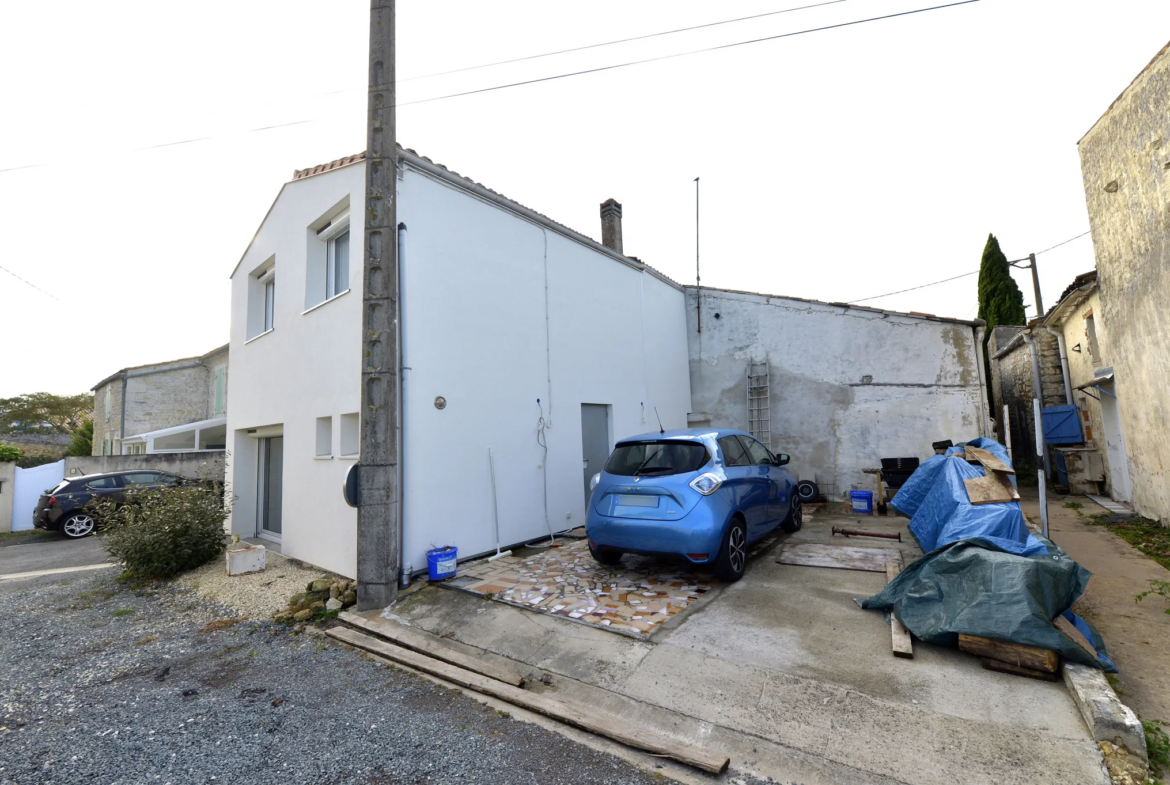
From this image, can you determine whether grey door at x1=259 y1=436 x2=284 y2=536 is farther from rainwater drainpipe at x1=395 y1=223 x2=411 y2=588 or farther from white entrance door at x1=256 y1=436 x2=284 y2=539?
rainwater drainpipe at x1=395 y1=223 x2=411 y2=588

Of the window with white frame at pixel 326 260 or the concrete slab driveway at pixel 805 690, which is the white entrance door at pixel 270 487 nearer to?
the window with white frame at pixel 326 260

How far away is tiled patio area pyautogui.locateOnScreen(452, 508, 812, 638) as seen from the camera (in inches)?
180

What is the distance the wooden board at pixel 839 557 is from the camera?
5.67 meters

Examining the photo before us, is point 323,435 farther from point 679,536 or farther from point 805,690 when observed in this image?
point 805,690

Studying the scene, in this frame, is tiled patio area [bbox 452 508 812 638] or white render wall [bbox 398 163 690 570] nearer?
tiled patio area [bbox 452 508 812 638]

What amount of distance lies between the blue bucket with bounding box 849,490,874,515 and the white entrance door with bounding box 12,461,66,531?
19696 mm

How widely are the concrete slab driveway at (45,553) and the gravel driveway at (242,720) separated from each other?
4957 millimetres

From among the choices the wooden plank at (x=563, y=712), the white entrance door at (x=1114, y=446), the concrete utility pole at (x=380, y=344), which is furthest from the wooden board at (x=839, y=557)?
the white entrance door at (x=1114, y=446)

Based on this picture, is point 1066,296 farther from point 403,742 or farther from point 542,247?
point 403,742

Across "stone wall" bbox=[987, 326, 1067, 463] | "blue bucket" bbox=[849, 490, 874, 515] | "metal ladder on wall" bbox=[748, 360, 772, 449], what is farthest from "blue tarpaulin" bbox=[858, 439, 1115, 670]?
"stone wall" bbox=[987, 326, 1067, 463]

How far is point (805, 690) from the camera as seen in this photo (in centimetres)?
327

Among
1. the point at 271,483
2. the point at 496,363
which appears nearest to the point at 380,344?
the point at 496,363

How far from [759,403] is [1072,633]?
25.8 feet

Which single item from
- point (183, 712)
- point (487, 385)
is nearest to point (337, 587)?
point (183, 712)
